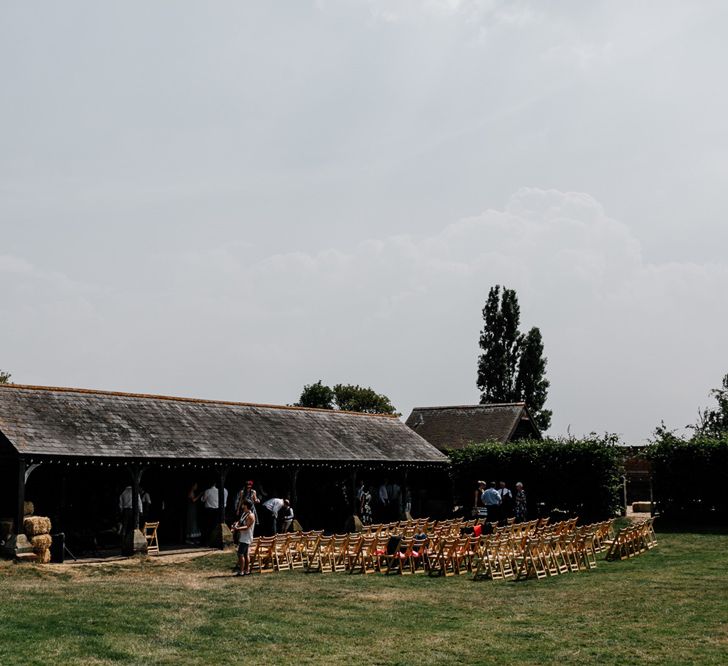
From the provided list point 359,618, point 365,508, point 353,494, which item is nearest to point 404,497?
point 365,508

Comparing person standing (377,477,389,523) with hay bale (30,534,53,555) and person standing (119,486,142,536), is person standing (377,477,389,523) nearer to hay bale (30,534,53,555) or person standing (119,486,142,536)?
person standing (119,486,142,536)

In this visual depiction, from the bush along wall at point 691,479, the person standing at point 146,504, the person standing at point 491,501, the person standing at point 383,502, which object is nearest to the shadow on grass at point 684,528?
the bush along wall at point 691,479

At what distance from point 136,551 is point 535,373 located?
42.1 metres

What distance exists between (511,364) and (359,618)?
4805cm

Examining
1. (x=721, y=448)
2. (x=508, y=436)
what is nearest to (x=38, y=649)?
(x=721, y=448)

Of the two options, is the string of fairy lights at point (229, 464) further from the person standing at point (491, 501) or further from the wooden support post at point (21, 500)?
the person standing at point (491, 501)

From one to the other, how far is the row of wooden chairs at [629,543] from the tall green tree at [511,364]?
36.4m

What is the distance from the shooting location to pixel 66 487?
79.6ft

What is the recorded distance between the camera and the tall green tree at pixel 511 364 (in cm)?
5944

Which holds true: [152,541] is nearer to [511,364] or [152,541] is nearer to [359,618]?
[359,618]

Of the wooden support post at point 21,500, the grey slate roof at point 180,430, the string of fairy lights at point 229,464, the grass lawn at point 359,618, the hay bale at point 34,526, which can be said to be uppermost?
the grey slate roof at point 180,430

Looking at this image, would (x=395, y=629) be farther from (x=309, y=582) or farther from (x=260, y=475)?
(x=260, y=475)

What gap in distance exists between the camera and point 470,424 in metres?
43.1

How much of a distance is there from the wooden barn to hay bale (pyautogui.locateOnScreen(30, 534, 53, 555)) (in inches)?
22.2
